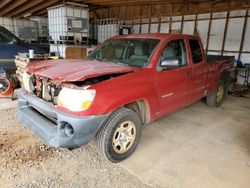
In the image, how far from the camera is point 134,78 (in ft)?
9.05

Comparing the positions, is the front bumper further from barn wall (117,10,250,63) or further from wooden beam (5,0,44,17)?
wooden beam (5,0,44,17)

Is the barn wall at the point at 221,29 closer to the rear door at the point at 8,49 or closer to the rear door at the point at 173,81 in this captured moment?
the rear door at the point at 173,81

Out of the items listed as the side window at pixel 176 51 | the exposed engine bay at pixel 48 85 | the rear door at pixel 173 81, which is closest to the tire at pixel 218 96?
the rear door at pixel 173 81

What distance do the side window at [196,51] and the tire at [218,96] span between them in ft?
4.35

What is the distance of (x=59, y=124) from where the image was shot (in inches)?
95.3

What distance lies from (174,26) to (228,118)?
251 inches

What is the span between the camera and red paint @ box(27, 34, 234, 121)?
2438 mm

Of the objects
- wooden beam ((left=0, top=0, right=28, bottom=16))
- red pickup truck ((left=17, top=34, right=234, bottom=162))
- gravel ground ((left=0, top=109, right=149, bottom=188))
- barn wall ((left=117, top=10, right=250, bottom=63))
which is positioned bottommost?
gravel ground ((left=0, top=109, right=149, bottom=188))

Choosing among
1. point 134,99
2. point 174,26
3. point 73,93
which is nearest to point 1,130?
point 73,93

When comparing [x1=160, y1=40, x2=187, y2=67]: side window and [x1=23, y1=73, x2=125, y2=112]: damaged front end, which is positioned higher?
[x1=160, y1=40, x2=187, y2=67]: side window

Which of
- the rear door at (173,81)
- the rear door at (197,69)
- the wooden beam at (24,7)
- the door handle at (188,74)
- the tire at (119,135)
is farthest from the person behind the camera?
the wooden beam at (24,7)

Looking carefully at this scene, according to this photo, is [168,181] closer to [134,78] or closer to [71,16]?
[134,78]

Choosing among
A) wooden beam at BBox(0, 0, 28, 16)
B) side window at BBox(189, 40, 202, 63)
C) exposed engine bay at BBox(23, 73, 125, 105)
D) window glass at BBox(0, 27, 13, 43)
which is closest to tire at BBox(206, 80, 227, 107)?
side window at BBox(189, 40, 202, 63)

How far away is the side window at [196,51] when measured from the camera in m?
3.95
